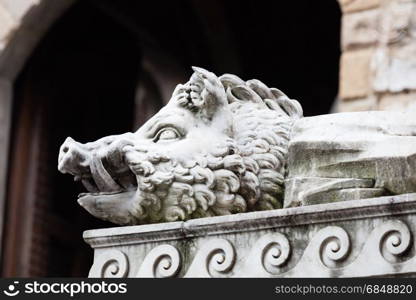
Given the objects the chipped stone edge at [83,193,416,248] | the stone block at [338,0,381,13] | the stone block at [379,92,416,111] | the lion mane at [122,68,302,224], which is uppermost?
the stone block at [338,0,381,13]

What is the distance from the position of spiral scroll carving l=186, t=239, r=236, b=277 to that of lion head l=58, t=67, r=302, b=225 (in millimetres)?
140

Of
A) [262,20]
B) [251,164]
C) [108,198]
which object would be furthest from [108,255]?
[262,20]

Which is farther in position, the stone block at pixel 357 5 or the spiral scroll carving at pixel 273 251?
the stone block at pixel 357 5

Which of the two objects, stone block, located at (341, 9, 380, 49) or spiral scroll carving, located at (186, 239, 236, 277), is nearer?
spiral scroll carving, located at (186, 239, 236, 277)

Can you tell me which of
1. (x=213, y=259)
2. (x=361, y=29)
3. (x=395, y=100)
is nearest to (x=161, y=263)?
(x=213, y=259)

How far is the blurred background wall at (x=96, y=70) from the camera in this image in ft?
26.4

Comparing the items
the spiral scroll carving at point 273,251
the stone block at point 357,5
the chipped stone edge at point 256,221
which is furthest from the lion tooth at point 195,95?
the stone block at point 357,5

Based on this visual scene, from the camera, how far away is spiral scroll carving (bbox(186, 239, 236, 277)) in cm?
263

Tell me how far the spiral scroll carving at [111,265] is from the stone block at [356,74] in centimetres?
334

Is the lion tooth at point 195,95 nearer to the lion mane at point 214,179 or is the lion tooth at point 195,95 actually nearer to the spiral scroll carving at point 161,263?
the lion mane at point 214,179

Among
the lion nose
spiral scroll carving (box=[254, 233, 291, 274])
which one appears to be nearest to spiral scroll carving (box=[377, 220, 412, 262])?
spiral scroll carving (box=[254, 233, 291, 274])

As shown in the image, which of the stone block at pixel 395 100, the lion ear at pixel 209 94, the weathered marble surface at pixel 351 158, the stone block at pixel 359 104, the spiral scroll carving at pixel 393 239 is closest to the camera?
the spiral scroll carving at pixel 393 239

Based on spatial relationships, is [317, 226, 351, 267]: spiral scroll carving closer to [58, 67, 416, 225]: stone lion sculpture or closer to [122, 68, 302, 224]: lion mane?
[58, 67, 416, 225]: stone lion sculpture

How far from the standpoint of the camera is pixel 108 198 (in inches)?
112
